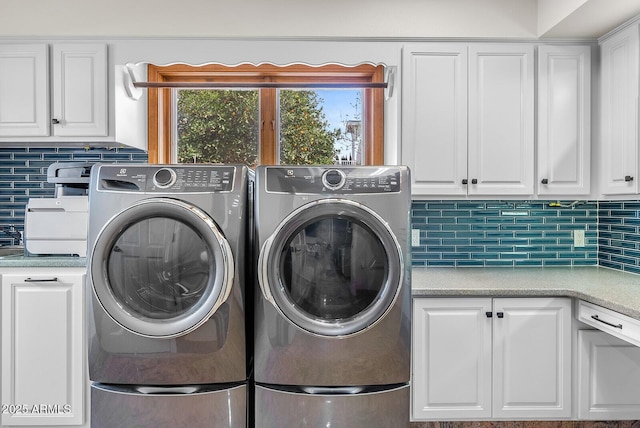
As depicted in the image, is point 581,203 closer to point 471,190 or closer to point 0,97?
point 471,190

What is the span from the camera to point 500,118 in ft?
8.05

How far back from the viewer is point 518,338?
2.16 metres

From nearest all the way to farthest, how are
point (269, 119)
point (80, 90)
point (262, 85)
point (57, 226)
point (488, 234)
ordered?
1. point (57, 226)
2. point (80, 90)
3. point (262, 85)
4. point (488, 234)
5. point (269, 119)

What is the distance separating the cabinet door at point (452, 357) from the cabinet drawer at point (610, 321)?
1.38 ft

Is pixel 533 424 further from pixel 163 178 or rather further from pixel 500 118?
pixel 163 178

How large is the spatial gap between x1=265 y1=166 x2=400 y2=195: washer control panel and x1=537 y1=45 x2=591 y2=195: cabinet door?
1113 millimetres

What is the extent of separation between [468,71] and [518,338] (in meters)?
1.43

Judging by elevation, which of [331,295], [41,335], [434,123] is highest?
[434,123]

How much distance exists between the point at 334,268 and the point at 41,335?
5.02 ft

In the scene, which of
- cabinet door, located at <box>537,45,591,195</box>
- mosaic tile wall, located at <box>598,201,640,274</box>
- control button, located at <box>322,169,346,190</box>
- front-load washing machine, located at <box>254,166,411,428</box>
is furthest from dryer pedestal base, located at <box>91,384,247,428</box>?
mosaic tile wall, located at <box>598,201,640,274</box>

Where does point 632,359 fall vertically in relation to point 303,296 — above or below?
below

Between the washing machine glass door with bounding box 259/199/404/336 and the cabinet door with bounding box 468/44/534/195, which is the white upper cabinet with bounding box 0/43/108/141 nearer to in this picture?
the washing machine glass door with bounding box 259/199/404/336

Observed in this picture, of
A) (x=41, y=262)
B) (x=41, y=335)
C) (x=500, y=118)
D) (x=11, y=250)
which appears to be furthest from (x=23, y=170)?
(x=500, y=118)

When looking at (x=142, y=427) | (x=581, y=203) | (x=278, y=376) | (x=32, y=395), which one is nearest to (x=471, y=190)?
(x=581, y=203)
